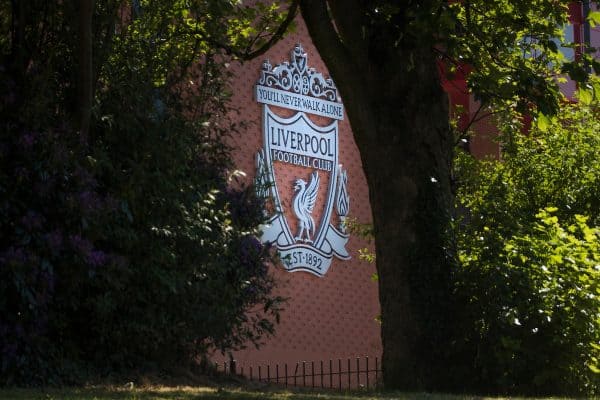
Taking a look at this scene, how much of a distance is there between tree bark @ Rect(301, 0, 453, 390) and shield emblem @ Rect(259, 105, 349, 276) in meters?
6.66

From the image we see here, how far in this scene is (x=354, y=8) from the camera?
1161 cm

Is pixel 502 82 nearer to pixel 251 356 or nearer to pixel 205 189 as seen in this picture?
pixel 205 189

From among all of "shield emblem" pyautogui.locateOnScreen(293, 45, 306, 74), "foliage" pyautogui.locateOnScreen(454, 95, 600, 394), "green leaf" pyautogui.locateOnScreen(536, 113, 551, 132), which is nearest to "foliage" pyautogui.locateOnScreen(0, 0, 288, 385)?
"foliage" pyautogui.locateOnScreen(454, 95, 600, 394)

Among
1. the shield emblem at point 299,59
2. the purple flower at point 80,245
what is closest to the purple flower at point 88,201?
the purple flower at point 80,245

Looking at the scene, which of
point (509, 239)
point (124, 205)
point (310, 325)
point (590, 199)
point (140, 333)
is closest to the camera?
point (124, 205)

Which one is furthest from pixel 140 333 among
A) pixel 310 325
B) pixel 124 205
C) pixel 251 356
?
pixel 310 325

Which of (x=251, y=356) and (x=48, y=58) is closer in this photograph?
(x=48, y=58)

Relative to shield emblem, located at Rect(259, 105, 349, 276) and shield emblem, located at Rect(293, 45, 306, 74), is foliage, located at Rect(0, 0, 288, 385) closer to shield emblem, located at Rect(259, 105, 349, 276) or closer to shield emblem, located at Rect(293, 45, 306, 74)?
shield emblem, located at Rect(259, 105, 349, 276)

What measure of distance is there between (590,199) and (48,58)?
8696 millimetres

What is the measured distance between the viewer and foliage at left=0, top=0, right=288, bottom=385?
30.6 ft

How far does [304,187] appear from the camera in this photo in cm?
1884

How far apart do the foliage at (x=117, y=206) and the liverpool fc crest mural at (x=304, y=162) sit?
611 cm

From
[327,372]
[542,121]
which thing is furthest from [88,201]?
[327,372]

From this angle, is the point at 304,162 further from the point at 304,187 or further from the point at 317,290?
the point at 317,290
